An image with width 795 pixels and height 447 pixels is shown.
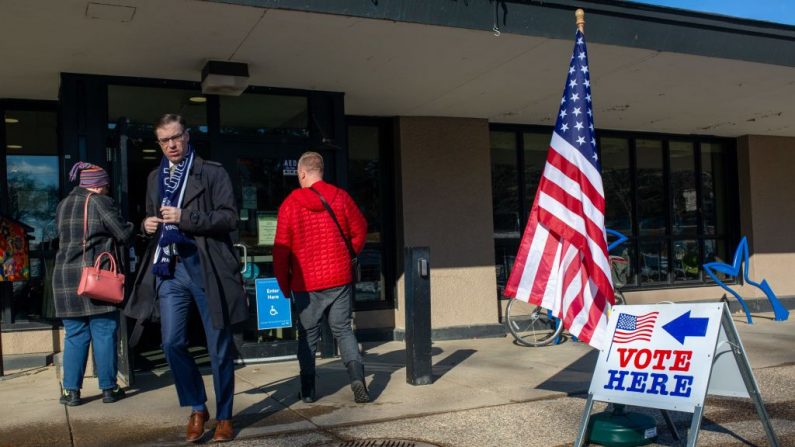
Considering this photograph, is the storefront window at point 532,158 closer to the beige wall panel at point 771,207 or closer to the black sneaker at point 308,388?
the beige wall panel at point 771,207

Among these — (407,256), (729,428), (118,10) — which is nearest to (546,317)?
(407,256)

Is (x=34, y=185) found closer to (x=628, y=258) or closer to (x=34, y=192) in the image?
(x=34, y=192)

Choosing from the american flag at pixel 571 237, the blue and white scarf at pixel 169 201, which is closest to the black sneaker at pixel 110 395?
the blue and white scarf at pixel 169 201

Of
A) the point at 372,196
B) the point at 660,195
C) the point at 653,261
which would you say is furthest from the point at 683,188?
the point at 372,196

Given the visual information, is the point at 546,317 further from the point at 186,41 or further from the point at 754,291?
the point at 186,41

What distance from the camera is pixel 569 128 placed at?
5.03 m

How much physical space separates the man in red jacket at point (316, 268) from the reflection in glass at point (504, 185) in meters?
5.01

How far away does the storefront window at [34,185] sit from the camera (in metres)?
7.80

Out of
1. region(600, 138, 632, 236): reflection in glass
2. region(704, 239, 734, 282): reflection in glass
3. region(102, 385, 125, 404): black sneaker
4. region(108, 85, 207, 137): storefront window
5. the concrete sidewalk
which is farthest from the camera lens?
region(704, 239, 734, 282): reflection in glass

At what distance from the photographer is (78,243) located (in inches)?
224

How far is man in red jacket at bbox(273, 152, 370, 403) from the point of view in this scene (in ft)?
17.6

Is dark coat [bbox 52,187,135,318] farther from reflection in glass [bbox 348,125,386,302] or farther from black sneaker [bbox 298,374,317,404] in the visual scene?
reflection in glass [bbox 348,125,386,302]

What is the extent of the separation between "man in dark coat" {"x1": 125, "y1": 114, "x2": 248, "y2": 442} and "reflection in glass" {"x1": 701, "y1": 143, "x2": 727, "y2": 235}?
951 centimetres

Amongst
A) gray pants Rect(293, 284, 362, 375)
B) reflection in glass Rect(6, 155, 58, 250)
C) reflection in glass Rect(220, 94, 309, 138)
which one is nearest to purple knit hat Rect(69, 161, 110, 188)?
gray pants Rect(293, 284, 362, 375)
